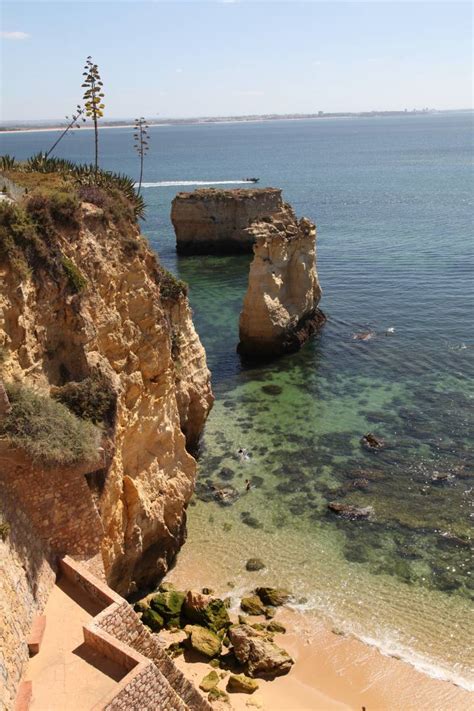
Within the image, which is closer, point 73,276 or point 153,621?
point 73,276

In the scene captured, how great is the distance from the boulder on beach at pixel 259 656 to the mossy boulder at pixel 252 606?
1.52 meters

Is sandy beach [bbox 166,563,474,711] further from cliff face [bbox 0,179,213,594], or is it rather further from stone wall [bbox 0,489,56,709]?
stone wall [bbox 0,489,56,709]

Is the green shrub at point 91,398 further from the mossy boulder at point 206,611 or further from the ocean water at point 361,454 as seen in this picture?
the ocean water at point 361,454

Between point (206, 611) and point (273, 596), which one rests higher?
point (206, 611)

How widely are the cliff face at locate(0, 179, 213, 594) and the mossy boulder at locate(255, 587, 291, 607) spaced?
11.0 ft

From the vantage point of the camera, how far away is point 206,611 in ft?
62.5

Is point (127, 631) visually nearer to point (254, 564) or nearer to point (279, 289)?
point (254, 564)

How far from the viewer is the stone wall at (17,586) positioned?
11.8 m

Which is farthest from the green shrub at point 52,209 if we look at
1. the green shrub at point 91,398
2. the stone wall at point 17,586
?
the stone wall at point 17,586

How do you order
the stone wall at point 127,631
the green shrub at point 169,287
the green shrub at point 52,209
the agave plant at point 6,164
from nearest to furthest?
the stone wall at point 127,631 → the green shrub at point 52,209 → the agave plant at point 6,164 → the green shrub at point 169,287

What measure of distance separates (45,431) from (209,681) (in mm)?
8184

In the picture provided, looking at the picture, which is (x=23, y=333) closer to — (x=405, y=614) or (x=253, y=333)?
(x=405, y=614)

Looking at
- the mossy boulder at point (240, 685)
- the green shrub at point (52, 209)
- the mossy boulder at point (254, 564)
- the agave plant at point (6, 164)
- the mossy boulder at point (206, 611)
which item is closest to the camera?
the mossy boulder at point (240, 685)

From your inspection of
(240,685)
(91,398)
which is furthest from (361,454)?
(91,398)
